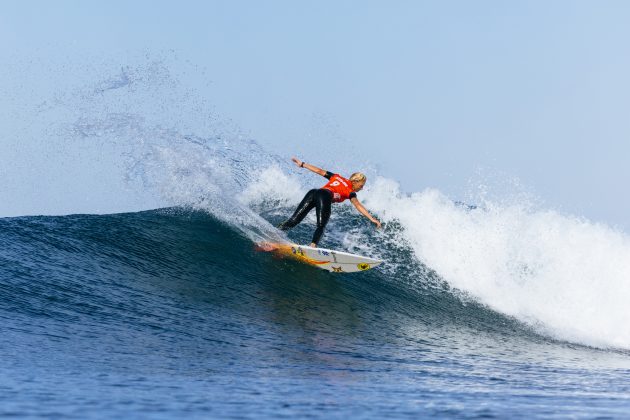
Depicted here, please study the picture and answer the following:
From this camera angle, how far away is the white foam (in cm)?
1115

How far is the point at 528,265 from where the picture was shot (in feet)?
42.0

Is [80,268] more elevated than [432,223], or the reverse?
[432,223]

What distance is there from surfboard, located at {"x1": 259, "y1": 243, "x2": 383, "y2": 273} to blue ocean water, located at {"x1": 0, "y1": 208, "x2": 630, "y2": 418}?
0.18 m

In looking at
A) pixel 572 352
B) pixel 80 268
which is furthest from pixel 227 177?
pixel 572 352

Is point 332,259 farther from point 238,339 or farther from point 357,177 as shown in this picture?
point 238,339

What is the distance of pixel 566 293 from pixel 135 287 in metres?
7.72

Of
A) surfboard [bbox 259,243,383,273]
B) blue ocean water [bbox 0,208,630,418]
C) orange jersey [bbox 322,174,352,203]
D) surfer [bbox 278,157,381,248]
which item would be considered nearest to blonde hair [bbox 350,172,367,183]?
surfer [bbox 278,157,381,248]

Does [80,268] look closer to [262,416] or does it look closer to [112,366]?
[112,366]

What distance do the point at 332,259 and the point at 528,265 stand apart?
169 inches

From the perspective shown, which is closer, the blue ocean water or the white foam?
the blue ocean water

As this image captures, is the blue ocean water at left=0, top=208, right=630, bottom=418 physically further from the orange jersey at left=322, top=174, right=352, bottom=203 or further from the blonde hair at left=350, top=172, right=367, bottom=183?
the blonde hair at left=350, top=172, right=367, bottom=183

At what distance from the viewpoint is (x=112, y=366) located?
514 centimetres

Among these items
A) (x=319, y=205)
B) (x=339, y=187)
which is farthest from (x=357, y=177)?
(x=319, y=205)

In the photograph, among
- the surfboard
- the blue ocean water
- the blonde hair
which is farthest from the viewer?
the surfboard
